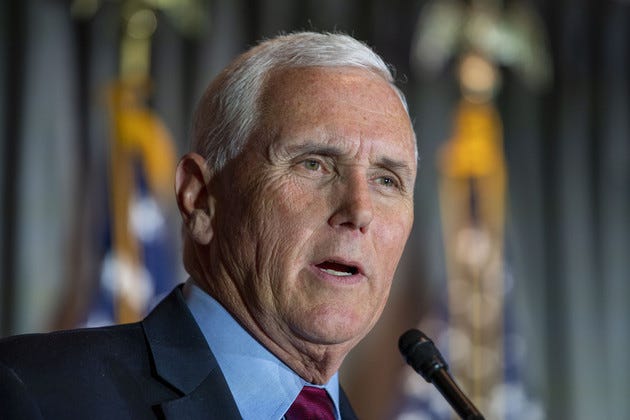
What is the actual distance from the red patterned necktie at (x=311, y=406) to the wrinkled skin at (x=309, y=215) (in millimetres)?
30

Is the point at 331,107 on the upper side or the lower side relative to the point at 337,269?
upper

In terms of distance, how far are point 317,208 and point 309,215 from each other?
2cm

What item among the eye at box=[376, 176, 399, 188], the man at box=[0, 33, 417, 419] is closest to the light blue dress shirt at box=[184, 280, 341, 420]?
the man at box=[0, 33, 417, 419]

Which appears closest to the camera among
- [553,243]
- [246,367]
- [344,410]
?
[246,367]

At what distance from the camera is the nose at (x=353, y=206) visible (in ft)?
5.30

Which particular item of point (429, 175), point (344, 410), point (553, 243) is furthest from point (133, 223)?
point (344, 410)

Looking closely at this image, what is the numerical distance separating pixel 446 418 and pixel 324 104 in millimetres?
3163

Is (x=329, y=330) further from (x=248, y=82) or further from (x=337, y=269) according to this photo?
(x=248, y=82)

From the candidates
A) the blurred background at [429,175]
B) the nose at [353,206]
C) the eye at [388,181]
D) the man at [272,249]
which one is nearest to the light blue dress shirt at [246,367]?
the man at [272,249]

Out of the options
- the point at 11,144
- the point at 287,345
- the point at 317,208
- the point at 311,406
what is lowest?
the point at 11,144

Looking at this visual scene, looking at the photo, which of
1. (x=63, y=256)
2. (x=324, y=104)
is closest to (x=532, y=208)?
(x=63, y=256)

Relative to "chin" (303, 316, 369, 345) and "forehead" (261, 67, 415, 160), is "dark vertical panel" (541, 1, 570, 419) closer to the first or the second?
"forehead" (261, 67, 415, 160)

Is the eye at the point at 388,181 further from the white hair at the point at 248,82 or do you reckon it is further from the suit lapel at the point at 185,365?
the suit lapel at the point at 185,365

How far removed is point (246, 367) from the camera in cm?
162
